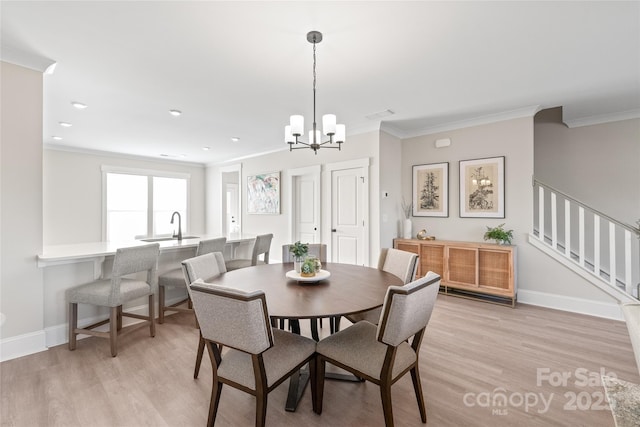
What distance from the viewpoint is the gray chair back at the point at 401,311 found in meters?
1.40

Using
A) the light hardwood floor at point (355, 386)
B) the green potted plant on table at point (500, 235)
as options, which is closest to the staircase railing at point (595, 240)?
the green potted plant on table at point (500, 235)

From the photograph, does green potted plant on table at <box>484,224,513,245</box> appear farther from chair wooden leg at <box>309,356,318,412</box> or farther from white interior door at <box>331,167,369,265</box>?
chair wooden leg at <box>309,356,318,412</box>

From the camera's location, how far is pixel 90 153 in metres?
6.01

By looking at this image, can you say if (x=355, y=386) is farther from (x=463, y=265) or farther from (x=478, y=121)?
(x=478, y=121)

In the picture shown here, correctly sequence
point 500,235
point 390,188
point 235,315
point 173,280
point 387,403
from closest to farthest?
point 235,315, point 387,403, point 173,280, point 500,235, point 390,188

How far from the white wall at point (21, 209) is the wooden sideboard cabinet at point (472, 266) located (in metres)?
4.31

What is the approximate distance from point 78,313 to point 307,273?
238 centimetres

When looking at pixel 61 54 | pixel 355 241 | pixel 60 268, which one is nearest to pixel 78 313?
pixel 60 268

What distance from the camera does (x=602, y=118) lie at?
396 cm

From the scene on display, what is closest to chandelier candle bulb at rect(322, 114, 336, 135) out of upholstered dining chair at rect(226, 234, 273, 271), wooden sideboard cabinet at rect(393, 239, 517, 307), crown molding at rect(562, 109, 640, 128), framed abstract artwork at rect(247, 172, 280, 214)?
upholstered dining chair at rect(226, 234, 273, 271)

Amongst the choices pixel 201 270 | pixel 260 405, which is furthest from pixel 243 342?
pixel 201 270

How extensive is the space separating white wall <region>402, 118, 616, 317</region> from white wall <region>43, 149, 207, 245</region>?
6.78 metres

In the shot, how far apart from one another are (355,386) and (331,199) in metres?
3.22

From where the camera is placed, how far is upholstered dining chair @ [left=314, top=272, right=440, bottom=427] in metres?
1.42
